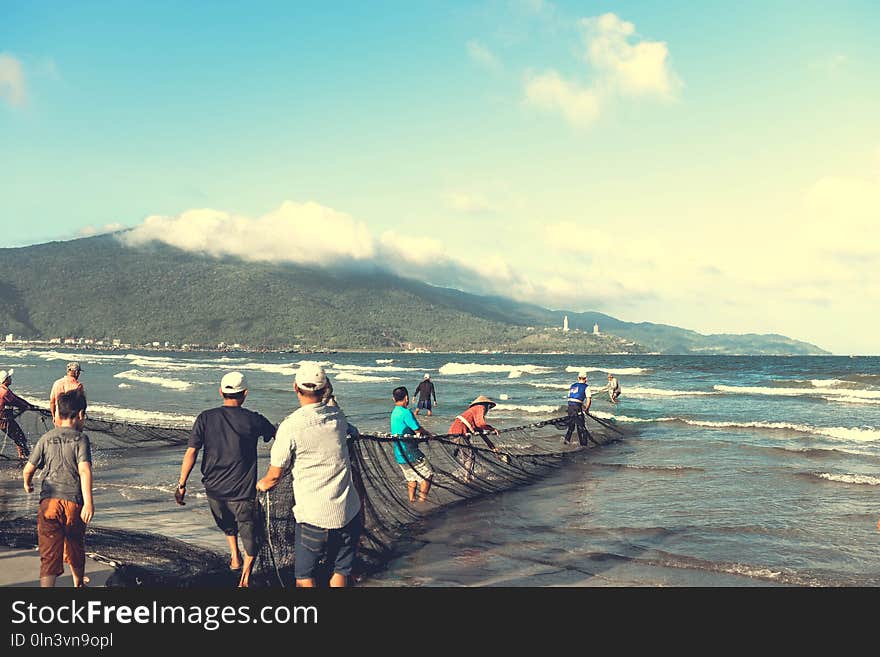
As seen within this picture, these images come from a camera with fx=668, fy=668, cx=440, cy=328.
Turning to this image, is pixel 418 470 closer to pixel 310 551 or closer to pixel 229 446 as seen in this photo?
pixel 229 446

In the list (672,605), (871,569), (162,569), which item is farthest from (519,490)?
(672,605)

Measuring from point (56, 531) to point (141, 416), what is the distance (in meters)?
21.2

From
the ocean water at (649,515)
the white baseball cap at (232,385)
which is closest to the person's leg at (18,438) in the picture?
the ocean water at (649,515)

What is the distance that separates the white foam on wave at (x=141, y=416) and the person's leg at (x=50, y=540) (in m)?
17.8

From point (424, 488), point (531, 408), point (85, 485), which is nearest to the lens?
point (85, 485)

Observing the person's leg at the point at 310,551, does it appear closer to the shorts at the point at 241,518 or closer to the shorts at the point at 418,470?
the shorts at the point at 241,518

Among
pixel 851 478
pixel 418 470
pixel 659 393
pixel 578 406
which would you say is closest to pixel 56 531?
pixel 418 470

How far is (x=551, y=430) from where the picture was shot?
20406mm

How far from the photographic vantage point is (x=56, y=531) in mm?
5008

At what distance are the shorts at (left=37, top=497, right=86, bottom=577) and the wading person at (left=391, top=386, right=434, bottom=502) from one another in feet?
13.3

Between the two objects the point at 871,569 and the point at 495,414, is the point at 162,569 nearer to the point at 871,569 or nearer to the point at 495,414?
the point at 871,569

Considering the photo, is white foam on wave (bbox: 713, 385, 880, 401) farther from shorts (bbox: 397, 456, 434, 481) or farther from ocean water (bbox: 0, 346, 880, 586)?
shorts (bbox: 397, 456, 434, 481)

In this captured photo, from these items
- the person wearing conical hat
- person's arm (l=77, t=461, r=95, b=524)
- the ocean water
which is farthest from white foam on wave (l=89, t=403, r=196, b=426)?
person's arm (l=77, t=461, r=95, b=524)

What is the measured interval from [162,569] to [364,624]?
3501 mm
